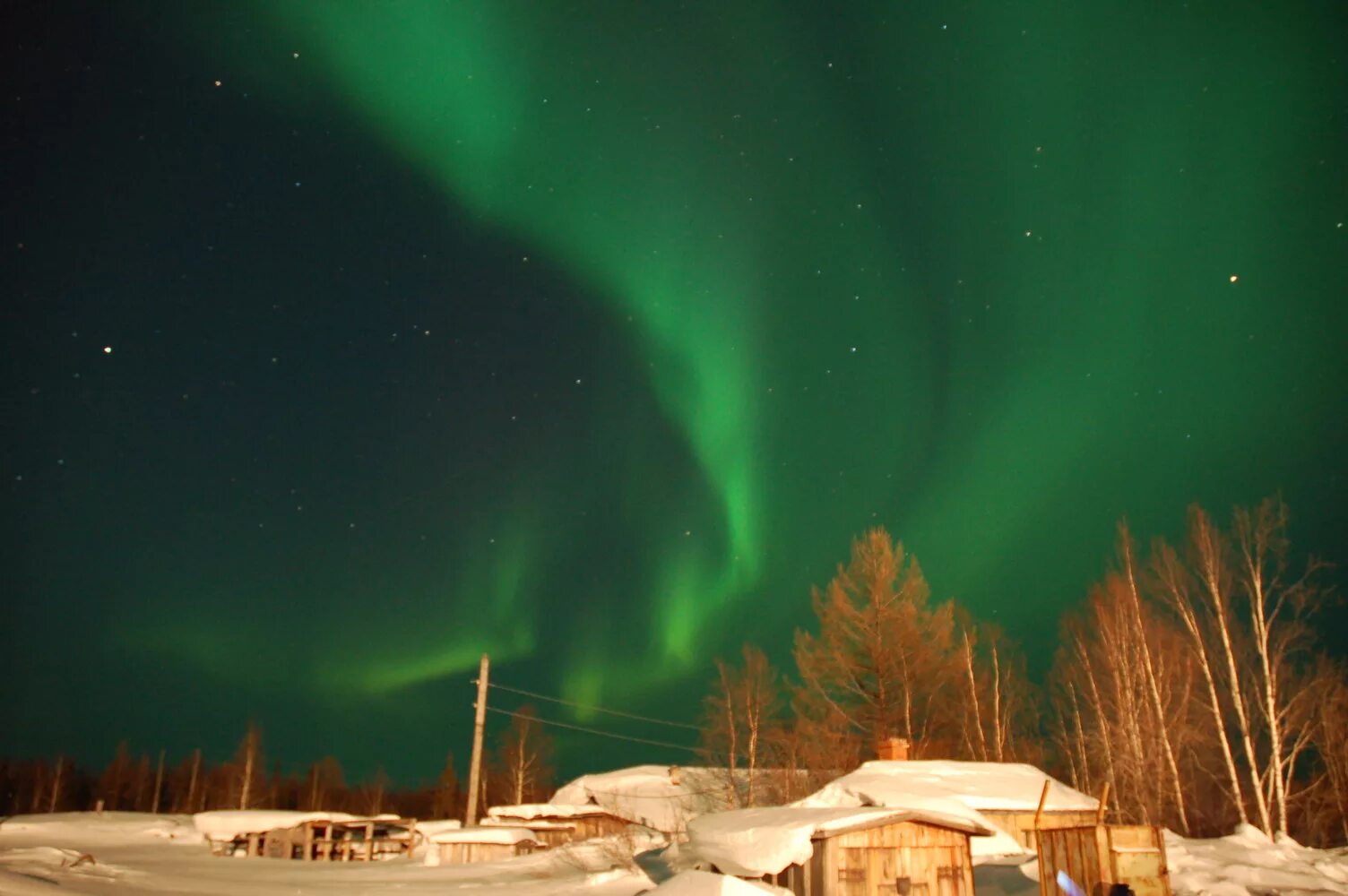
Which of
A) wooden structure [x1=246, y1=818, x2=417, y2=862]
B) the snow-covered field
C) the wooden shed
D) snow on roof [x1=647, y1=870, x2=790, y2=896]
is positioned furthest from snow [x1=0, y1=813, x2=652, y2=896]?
snow on roof [x1=647, y1=870, x2=790, y2=896]

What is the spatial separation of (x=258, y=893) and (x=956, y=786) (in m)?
19.6

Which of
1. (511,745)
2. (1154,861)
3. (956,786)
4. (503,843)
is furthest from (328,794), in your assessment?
(1154,861)

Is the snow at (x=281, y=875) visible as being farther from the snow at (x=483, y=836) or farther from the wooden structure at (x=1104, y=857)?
the wooden structure at (x=1104, y=857)

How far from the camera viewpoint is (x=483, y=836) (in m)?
37.7

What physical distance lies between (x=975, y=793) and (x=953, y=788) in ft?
2.15

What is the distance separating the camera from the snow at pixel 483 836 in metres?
37.0

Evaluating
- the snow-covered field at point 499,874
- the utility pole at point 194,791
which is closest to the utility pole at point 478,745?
the snow-covered field at point 499,874

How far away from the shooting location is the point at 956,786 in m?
27.8

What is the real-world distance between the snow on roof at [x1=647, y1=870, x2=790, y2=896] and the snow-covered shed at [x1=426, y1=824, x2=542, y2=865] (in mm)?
21853

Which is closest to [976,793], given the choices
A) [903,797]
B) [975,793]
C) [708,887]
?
[975,793]

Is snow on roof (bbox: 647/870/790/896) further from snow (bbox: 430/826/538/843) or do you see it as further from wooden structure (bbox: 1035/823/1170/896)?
snow (bbox: 430/826/538/843)

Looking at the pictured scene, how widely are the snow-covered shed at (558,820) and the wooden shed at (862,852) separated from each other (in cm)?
2490

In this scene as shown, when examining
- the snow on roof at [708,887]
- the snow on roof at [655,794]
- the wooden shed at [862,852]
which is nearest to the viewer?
the snow on roof at [708,887]

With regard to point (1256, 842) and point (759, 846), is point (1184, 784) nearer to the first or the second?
point (1256, 842)
